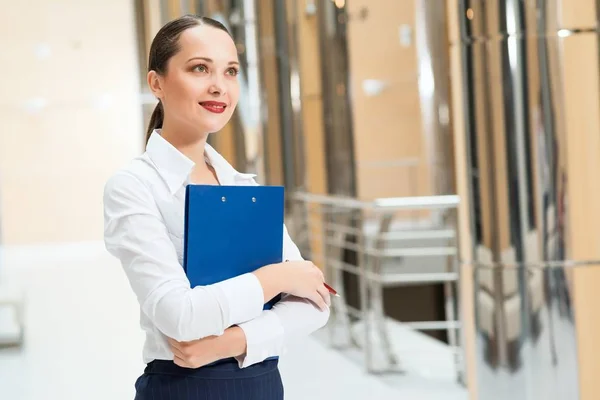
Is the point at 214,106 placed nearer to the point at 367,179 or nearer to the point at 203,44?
the point at 203,44

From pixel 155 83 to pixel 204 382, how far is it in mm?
524

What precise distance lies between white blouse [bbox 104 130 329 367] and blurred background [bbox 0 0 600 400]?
1982mm

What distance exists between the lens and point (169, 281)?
1.41 m

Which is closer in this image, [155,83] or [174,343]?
[174,343]

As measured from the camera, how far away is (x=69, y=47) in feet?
51.1

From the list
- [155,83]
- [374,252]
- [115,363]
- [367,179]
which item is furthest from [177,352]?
[367,179]

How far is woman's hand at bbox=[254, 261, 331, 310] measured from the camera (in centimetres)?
149

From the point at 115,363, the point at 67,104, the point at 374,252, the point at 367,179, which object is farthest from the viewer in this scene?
the point at 67,104

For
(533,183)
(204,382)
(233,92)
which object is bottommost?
(204,382)

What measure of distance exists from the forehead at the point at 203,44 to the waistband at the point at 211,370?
1.69ft

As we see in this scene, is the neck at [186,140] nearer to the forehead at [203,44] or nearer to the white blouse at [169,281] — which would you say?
the white blouse at [169,281]

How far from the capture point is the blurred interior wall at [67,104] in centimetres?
1501

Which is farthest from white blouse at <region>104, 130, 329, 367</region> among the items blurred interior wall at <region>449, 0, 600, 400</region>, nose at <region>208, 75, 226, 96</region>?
blurred interior wall at <region>449, 0, 600, 400</region>

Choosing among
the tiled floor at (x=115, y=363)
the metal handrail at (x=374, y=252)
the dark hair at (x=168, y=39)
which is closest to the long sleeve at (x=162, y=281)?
the dark hair at (x=168, y=39)
